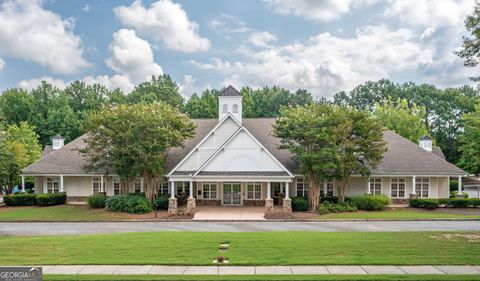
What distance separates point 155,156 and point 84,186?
375 inches

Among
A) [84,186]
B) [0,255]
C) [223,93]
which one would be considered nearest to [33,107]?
[84,186]

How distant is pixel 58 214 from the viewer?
88.2 feet

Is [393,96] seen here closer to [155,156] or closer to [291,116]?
[291,116]

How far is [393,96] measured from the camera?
73250 mm

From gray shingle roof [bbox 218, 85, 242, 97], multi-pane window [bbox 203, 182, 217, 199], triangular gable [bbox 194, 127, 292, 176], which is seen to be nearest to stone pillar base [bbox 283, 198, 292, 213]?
triangular gable [bbox 194, 127, 292, 176]

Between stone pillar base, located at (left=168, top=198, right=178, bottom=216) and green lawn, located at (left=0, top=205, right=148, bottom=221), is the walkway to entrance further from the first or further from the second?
green lawn, located at (left=0, top=205, right=148, bottom=221)

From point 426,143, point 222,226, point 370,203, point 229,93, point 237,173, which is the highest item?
point 229,93

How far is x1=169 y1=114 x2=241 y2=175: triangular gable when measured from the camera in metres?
29.2

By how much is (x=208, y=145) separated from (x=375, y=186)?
1461 centimetres

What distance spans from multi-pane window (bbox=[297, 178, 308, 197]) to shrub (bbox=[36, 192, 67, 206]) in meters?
20.1

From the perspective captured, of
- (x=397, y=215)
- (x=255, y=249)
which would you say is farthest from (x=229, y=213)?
(x=255, y=249)

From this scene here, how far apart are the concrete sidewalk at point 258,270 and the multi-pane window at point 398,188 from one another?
2080 centimetres

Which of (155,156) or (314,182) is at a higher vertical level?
(155,156)

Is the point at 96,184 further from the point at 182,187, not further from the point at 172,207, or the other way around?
the point at 172,207
